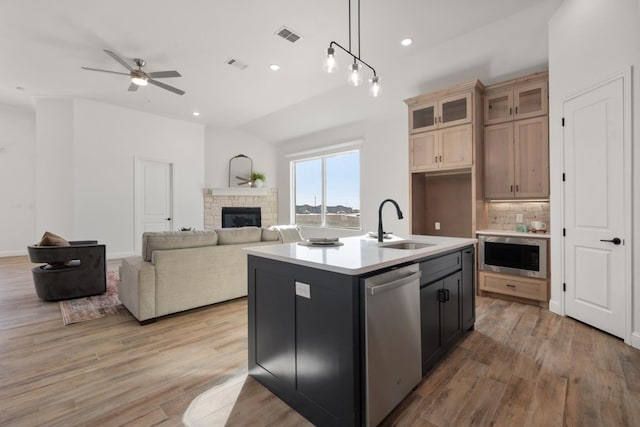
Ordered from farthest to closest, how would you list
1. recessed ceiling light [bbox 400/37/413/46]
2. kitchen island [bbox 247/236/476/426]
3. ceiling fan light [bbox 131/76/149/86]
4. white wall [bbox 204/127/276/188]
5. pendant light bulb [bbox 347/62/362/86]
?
white wall [bbox 204/127/276/188] < ceiling fan light [bbox 131/76/149/86] < recessed ceiling light [bbox 400/37/413/46] < pendant light bulb [bbox 347/62/362/86] < kitchen island [bbox 247/236/476/426]

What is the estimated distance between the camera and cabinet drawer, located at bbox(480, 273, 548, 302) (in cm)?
345

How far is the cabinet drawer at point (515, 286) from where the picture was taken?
345 centimetres

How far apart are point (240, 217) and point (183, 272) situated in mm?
4802

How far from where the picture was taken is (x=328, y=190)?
717cm

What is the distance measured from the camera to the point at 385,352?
1.54 meters

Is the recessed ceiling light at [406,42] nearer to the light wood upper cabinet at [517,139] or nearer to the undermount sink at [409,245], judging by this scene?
the light wood upper cabinet at [517,139]

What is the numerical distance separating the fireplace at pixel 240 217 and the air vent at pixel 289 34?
4957mm

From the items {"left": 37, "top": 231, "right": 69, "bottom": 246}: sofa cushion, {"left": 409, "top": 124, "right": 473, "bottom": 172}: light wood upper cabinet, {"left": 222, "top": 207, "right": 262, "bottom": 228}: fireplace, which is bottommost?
{"left": 37, "top": 231, "right": 69, "bottom": 246}: sofa cushion

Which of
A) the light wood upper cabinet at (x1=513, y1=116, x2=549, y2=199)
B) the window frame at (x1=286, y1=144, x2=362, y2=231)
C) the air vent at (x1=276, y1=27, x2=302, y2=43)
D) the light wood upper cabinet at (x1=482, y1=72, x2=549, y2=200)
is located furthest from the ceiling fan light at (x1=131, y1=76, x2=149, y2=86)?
the light wood upper cabinet at (x1=513, y1=116, x2=549, y2=199)

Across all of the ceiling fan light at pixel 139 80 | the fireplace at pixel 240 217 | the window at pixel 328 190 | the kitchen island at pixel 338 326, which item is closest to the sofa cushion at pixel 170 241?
the kitchen island at pixel 338 326

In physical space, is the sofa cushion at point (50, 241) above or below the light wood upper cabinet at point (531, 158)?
below

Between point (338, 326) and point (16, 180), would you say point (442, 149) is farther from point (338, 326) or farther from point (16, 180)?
point (16, 180)

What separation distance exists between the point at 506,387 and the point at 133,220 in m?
7.07

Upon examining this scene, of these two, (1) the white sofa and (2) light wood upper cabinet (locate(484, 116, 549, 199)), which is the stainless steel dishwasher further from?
(2) light wood upper cabinet (locate(484, 116, 549, 199))
